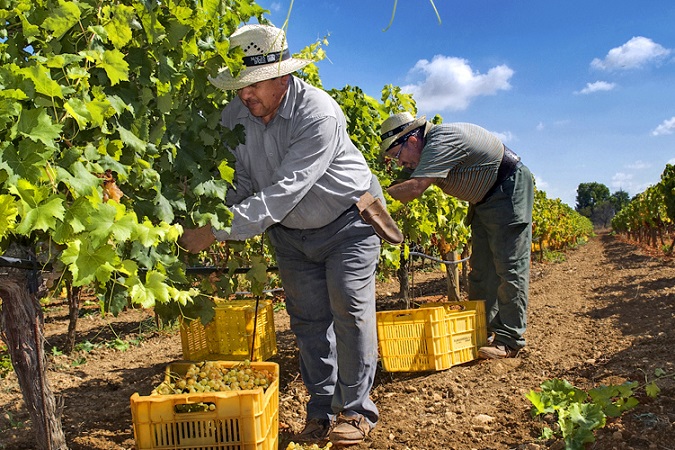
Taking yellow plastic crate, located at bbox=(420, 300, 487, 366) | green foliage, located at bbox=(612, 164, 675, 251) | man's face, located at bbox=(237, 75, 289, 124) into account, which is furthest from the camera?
green foliage, located at bbox=(612, 164, 675, 251)

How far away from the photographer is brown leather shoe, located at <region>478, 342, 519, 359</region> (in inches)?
173

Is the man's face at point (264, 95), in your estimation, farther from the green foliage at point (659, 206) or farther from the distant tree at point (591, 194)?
the distant tree at point (591, 194)

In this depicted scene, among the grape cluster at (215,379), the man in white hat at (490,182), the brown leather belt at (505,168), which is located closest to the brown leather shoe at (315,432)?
the grape cluster at (215,379)

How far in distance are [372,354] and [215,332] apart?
186cm

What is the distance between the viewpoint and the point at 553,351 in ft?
15.8

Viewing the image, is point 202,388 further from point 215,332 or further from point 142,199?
point 215,332

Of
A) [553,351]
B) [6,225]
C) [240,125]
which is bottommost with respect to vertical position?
[553,351]

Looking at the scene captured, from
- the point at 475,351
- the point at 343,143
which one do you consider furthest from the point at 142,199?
the point at 475,351

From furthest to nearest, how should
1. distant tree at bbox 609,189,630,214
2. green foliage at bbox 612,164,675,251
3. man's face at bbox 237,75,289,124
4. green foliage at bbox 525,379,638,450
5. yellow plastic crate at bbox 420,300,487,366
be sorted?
1. distant tree at bbox 609,189,630,214
2. green foliage at bbox 612,164,675,251
3. yellow plastic crate at bbox 420,300,487,366
4. man's face at bbox 237,75,289,124
5. green foliage at bbox 525,379,638,450

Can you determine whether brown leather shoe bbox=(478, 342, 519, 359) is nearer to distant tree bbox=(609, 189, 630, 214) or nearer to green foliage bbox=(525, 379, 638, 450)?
green foliage bbox=(525, 379, 638, 450)

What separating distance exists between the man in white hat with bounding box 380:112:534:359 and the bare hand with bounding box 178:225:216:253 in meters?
1.69

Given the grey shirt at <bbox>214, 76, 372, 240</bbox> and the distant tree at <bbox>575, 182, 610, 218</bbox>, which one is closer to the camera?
the grey shirt at <bbox>214, 76, 372, 240</bbox>

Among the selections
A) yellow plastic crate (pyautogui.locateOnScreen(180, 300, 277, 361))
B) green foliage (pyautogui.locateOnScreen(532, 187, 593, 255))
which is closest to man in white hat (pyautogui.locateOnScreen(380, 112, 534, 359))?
yellow plastic crate (pyautogui.locateOnScreen(180, 300, 277, 361))

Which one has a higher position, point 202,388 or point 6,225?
point 6,225
